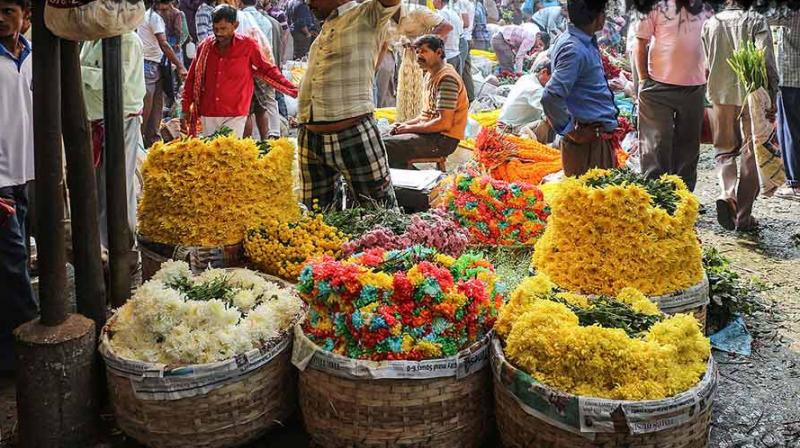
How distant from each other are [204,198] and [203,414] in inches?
46.2

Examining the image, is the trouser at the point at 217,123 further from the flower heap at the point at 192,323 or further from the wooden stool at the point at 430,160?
the flower heap at the point at 192,323

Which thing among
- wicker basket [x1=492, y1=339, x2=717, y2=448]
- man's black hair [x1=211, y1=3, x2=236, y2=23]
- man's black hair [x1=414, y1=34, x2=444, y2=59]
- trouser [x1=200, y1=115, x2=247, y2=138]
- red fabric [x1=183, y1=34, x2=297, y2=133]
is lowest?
wicker basket [x1=492, y1=339, x2=717, y2=448]

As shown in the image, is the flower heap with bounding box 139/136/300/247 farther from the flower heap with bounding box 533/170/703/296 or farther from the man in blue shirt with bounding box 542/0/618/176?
the man in blue shirt with bounding box 542/0/618/176

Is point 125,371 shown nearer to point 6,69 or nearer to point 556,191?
point 6,69

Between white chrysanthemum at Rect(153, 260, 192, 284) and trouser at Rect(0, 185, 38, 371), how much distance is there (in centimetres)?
83

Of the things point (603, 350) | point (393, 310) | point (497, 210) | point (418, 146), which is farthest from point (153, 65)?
point (603, 350)

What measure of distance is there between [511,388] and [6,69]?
2.46 meters

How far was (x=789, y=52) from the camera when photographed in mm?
4992

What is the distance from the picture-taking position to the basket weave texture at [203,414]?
265 centimetres

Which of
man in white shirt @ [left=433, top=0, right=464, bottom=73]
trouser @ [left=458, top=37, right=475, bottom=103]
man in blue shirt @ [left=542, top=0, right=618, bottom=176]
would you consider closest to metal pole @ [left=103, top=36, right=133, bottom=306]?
man in blue shirt @ [left=542, top=0, right=618, bottom=176]

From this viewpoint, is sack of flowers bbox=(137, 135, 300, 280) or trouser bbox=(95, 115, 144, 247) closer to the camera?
sack of flowers bbox=(137, 135, 300, 280)

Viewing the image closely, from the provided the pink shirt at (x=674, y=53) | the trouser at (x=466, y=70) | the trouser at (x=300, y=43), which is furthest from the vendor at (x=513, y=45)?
the pink shirt at (x=674, y=53)

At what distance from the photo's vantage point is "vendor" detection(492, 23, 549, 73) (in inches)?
518

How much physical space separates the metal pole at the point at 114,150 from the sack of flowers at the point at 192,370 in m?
0.51
